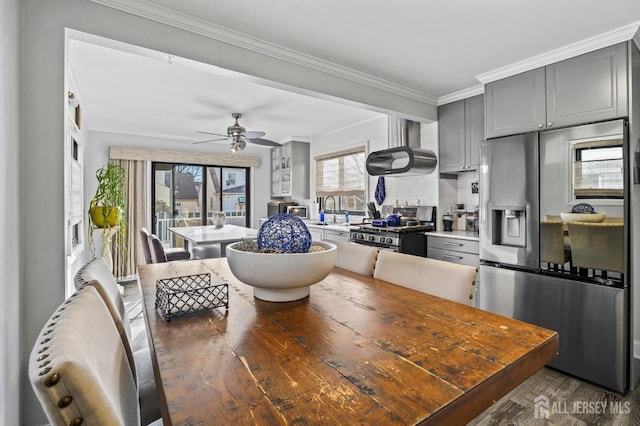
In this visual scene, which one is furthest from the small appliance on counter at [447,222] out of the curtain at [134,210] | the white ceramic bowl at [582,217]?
the curtain at [134,210]

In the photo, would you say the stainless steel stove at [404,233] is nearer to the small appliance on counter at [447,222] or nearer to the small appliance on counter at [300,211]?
the small appliance on counter at [447,222]

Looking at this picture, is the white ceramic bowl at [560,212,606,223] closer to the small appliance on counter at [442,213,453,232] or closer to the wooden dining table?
the small appliance on counter at [442,213,453,232]

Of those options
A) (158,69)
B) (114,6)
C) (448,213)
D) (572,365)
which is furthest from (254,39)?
(572,365)

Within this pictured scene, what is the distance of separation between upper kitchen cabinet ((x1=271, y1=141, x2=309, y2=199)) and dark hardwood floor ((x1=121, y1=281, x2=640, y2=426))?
4.47 m

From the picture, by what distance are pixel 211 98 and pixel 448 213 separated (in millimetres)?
3055

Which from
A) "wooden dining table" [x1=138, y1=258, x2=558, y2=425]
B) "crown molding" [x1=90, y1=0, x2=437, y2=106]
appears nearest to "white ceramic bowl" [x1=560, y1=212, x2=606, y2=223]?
"wooden dining table" [x1=138, y1=258, x2=558, y2=425]

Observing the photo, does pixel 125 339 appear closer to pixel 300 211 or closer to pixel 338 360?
pixel 338 360

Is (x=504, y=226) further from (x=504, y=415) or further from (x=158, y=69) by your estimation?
(x=158, y=69)

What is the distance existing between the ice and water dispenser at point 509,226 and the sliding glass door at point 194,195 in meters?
4.87

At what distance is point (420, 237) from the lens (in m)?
3.56

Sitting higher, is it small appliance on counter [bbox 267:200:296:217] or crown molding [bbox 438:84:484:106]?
crown molding [bbox 438:84:484:106]

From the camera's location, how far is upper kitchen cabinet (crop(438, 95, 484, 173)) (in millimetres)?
3373

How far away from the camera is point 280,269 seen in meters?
1.24

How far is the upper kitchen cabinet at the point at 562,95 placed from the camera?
2.22 metres
